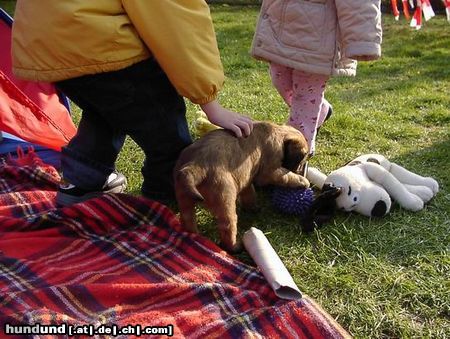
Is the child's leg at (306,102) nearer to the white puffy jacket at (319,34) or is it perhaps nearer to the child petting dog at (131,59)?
the white puffy jacket at (319,34)

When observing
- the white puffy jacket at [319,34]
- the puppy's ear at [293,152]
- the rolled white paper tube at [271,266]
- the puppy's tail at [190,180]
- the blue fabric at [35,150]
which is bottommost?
the blue fabric at [35,150]

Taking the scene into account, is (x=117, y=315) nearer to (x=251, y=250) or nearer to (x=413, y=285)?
(x=251, y=250)

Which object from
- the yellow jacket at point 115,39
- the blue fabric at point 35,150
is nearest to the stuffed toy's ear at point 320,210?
the yellow jacket at point 115,39

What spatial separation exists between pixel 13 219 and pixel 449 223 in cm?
165

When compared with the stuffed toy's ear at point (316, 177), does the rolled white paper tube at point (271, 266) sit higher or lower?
higher

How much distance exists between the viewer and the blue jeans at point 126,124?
2.00 meters

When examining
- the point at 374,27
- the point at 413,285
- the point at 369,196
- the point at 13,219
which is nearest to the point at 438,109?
the point at 374,27

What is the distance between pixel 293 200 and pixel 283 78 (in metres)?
0.81

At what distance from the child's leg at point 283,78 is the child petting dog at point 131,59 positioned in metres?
0.74

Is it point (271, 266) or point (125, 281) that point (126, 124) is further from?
point (271, 266)

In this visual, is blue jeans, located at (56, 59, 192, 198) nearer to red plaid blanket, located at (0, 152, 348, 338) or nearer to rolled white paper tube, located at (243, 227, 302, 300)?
red plaid blanket, located at (0, 152, 348, 338)

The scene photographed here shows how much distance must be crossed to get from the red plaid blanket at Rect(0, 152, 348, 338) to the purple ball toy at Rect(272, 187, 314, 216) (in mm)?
420

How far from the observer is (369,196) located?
216cm

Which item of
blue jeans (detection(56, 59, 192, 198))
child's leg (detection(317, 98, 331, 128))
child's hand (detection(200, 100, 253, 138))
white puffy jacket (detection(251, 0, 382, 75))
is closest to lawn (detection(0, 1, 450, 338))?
child's leg (detection(317, 98, 331, 128))
